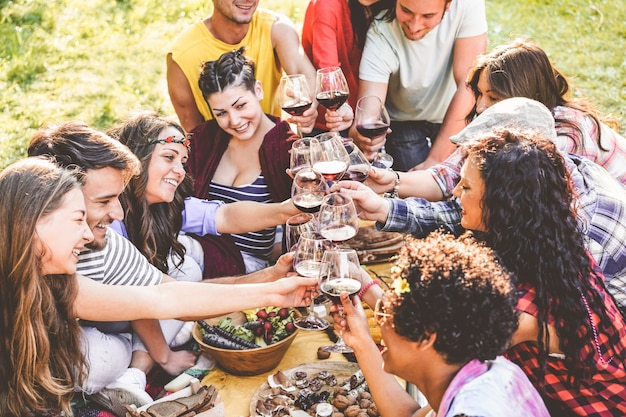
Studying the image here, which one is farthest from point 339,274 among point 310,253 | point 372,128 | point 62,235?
point 372,128

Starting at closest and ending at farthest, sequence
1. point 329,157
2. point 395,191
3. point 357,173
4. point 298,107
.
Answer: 1. point 329,157
2. point 357,173
3. point 298,107
4. point 395,191

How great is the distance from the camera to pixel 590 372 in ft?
7.81

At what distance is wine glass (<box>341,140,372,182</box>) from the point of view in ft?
10.8

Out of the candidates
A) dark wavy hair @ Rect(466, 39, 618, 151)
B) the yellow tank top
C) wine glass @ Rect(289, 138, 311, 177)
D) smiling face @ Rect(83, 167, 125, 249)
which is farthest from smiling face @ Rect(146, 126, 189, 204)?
dark wavy hair @ Rect(466, 39, 618, 151)

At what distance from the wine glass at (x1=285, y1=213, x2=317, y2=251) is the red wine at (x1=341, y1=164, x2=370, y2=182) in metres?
0.37

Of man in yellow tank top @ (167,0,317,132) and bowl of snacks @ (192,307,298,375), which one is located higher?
man in yellow tank top @ (167,0,317,132)

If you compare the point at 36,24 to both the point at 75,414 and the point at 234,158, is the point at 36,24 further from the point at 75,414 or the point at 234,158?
the point at 75,414

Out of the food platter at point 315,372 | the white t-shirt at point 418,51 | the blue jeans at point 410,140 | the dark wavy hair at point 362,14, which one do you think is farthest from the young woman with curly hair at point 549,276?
the blue jeans at point 410,140

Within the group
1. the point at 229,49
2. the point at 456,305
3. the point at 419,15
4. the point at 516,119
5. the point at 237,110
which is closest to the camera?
the point at 456,305

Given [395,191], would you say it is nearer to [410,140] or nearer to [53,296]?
[410,140]

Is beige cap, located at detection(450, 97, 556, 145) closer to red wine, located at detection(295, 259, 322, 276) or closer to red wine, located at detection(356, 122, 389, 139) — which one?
red wine, located at detection(356, 122, 389, 139)

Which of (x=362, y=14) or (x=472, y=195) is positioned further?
(x=362, y=14)

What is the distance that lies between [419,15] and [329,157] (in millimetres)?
1426

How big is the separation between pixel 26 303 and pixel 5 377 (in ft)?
1.11
